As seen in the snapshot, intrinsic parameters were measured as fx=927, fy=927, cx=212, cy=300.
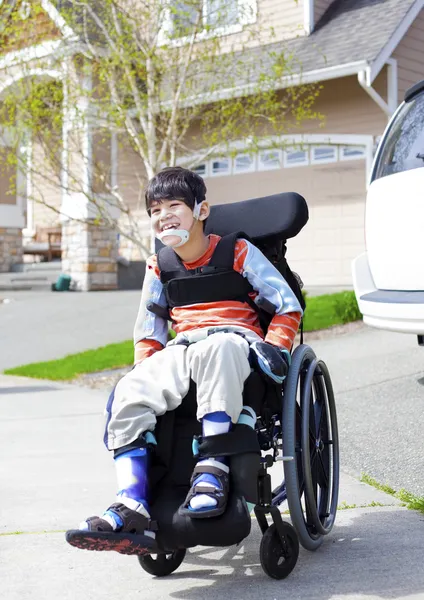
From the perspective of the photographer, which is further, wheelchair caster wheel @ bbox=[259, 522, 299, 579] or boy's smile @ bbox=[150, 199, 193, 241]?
boy's smile @ bbox=[150, 199, 193, 241]

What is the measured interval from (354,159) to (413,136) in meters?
9.58

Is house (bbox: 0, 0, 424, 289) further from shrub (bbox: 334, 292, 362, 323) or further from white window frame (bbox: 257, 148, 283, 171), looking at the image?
shrub (bbox: 334, 292, 362, 323)

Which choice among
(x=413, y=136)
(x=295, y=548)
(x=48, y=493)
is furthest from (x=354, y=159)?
(x=295, y=548)

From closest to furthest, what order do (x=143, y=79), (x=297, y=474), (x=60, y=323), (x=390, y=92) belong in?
(x=297, y=474), (x=143, y=79), (x=60, y=323), (x=390, y=92)

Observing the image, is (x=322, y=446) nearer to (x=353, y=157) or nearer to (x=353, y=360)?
(x=353, y=360)

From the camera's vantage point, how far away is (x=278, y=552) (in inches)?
127

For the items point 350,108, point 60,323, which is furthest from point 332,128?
point 60,323

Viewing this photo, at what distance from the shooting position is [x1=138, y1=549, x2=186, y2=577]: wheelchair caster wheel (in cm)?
330

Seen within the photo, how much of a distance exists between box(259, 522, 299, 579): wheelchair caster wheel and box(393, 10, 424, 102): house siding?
1219 centimetres

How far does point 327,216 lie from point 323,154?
3.38ft

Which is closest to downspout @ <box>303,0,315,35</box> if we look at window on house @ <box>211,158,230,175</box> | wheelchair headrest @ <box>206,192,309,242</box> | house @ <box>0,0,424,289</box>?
house @ <box>0,0,424,289</box>

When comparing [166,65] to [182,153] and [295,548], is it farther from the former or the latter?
[295,548]

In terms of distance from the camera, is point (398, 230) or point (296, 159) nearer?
point (398, 230)

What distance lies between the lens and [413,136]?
5516 mm
